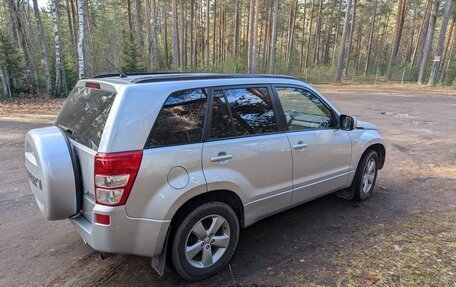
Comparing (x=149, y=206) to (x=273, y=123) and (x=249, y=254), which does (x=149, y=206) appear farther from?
(x=273, y=123)

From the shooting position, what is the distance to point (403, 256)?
129 inches

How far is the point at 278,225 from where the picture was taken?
4020mm

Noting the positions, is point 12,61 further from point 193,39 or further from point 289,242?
point 193,39

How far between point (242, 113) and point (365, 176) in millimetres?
2514

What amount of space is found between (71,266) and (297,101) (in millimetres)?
3141

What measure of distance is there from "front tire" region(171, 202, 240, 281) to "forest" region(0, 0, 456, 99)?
1385cm

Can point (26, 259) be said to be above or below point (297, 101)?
below

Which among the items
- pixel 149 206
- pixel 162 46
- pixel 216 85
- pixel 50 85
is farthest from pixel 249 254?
pixel 162 46

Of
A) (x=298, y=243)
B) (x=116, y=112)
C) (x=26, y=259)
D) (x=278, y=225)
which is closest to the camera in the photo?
(x=116, y=112)

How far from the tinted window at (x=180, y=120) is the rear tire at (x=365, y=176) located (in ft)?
9.06

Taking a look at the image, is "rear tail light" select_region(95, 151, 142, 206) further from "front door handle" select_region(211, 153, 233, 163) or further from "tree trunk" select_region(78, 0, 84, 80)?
"tree trunk" select_region(78, 0, 84, 80)

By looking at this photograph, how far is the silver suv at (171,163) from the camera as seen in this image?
8.13ft

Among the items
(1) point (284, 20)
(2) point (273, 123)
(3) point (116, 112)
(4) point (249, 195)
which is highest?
(1) point (284, 20)

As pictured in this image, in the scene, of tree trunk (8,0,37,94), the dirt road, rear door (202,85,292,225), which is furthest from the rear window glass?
tree trunk (8,0,37,94)
